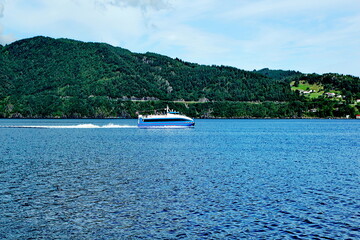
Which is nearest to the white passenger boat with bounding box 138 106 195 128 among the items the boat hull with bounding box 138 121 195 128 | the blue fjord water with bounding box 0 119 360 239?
the boat hull with bounding box 138 121 195 128

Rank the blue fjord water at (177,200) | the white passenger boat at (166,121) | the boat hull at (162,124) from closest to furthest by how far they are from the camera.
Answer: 1. the blue fjord water at (177,200)
2. the white passenger boat at (166,121)
3. the boat hull at (162,124)

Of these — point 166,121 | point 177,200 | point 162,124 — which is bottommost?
point 177,200

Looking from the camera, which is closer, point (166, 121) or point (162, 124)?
point (166, 121)

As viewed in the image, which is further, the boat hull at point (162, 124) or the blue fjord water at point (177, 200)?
the boat hull at point (162, 124)

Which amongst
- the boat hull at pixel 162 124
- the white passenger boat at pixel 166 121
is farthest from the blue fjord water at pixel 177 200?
the boat hull at pixel 162 124

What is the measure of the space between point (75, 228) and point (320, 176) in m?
32.8

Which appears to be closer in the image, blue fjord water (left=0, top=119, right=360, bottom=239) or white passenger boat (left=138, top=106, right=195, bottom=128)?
blue fjord water (left=0, top=119, right=360, bottom=239)

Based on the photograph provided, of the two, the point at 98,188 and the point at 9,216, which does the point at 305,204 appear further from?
the point at 9,216

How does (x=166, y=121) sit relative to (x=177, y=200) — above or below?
above

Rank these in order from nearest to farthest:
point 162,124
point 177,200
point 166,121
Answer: point 177,200, point 166,121, point 162,124

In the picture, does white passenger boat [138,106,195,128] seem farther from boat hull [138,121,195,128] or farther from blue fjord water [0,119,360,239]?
blue fjord water [0,119,360,239]

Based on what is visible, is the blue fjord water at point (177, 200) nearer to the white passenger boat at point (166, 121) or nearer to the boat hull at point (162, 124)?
the white passenger boat at point (166, 121)

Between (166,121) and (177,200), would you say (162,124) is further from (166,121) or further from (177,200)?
(177,200)

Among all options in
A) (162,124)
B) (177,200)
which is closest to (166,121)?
(162,124)
